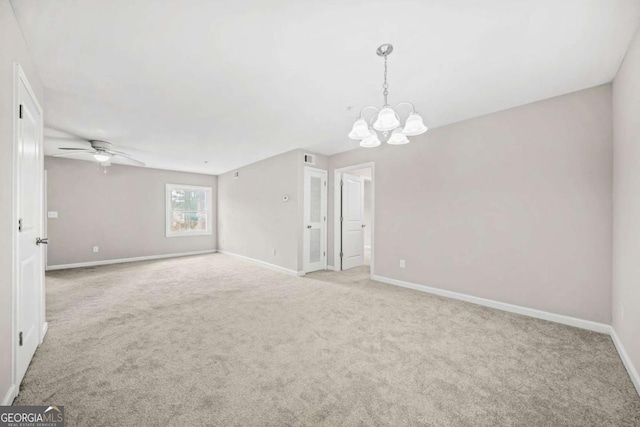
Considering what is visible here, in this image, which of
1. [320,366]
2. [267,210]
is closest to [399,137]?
[320,366]

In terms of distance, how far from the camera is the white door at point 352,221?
17.6 ft

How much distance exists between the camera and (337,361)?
2.01m

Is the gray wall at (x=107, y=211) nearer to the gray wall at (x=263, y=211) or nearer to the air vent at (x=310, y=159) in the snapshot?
the gray wall at (x=263, y=211)

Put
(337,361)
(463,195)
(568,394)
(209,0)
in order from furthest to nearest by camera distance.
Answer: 1. (463,195)
2. (337,361)
3. (568,394)
4. (209,0)

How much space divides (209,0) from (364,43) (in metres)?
1.08

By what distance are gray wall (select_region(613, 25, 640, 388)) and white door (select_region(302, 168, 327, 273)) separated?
4.02 m

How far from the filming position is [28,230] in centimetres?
201

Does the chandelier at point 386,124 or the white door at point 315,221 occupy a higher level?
the chandelier at point 386,124

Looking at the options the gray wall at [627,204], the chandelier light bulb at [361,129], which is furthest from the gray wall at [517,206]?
the chandelier light bulb at [361,129]

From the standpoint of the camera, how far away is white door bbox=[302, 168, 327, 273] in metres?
5.02

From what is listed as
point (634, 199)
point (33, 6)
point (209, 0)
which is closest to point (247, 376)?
point (209, 0)

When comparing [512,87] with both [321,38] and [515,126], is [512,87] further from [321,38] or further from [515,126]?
[321,38]

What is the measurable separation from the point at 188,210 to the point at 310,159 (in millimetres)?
4453

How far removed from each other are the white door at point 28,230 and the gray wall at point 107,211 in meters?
4.23
